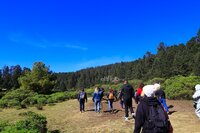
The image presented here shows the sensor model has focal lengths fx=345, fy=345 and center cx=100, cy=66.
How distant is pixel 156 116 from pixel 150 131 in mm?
295

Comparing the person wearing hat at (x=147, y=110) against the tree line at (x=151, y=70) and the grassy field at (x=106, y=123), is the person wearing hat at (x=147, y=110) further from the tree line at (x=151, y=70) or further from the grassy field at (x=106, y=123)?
the tree line at (x=151, y=70)

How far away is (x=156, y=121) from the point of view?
623cm

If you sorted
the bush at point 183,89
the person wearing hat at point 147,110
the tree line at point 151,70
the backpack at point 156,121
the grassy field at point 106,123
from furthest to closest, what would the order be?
the tree line at point 151,70 < the bush at point 183,89 < the grassy field at point 106,123 < the person wearing hat at point 147,110 < the backpack at point 156,121

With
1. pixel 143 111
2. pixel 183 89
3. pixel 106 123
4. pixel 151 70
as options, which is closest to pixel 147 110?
pixel 143 111

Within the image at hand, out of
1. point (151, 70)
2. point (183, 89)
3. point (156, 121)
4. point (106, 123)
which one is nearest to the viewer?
point (156, 121)

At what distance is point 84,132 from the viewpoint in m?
15.7

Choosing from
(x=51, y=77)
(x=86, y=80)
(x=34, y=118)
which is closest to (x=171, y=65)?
(x=51, y=77)

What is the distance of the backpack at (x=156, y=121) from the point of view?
Answer: 20.4 feet

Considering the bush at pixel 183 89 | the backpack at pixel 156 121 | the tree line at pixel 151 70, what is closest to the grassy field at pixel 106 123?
the tree line at pixel 151 70

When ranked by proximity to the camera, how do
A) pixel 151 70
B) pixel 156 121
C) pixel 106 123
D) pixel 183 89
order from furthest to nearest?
pixel 151 70 < pixel 183 89 < pixel 106 123 < pixel 156 121

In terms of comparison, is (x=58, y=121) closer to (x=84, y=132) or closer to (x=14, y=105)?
(x=84, y=132)

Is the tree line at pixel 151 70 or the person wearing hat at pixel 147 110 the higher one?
the tree line at pixel 151 70

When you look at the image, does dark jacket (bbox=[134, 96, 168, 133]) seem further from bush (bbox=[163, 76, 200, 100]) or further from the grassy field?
bush (bbox=[163, 76, 200, 100])

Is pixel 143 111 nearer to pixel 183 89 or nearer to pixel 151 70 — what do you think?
pixel 183 89
